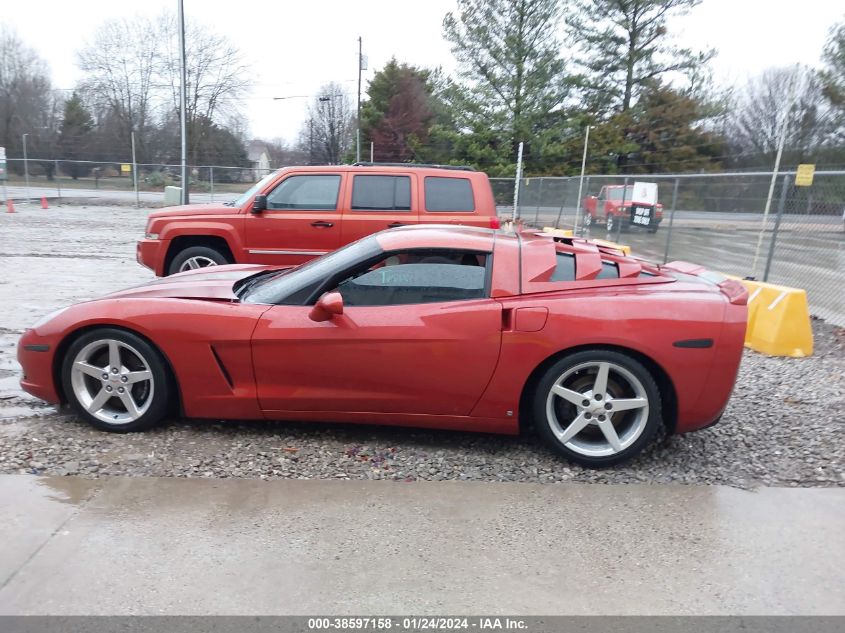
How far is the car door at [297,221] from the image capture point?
7902 mm

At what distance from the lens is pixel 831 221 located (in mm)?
7930

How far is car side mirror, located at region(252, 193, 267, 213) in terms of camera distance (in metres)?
7.86

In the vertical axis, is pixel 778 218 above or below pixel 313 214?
above

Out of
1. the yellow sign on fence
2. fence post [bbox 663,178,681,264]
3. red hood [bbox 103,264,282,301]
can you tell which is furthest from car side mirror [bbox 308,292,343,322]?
fence post [bbox 663,178,681,264]

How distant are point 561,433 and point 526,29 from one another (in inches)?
1370

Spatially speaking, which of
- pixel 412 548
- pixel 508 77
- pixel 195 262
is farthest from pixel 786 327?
pixel 508 77

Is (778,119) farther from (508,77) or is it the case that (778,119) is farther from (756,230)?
(756,230)

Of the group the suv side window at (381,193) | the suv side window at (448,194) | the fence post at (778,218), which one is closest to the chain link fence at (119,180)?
the suv side window at (381,193)

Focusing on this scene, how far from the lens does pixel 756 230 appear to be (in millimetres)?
9781

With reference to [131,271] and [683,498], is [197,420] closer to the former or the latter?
[683,498]

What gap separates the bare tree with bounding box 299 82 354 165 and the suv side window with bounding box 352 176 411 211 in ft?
163

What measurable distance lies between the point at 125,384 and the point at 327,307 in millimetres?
1391

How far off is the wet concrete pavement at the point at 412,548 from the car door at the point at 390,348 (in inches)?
20.9

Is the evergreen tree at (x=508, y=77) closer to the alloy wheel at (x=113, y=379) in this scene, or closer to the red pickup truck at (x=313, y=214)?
the red pickup truck at (x=313, y=214)
